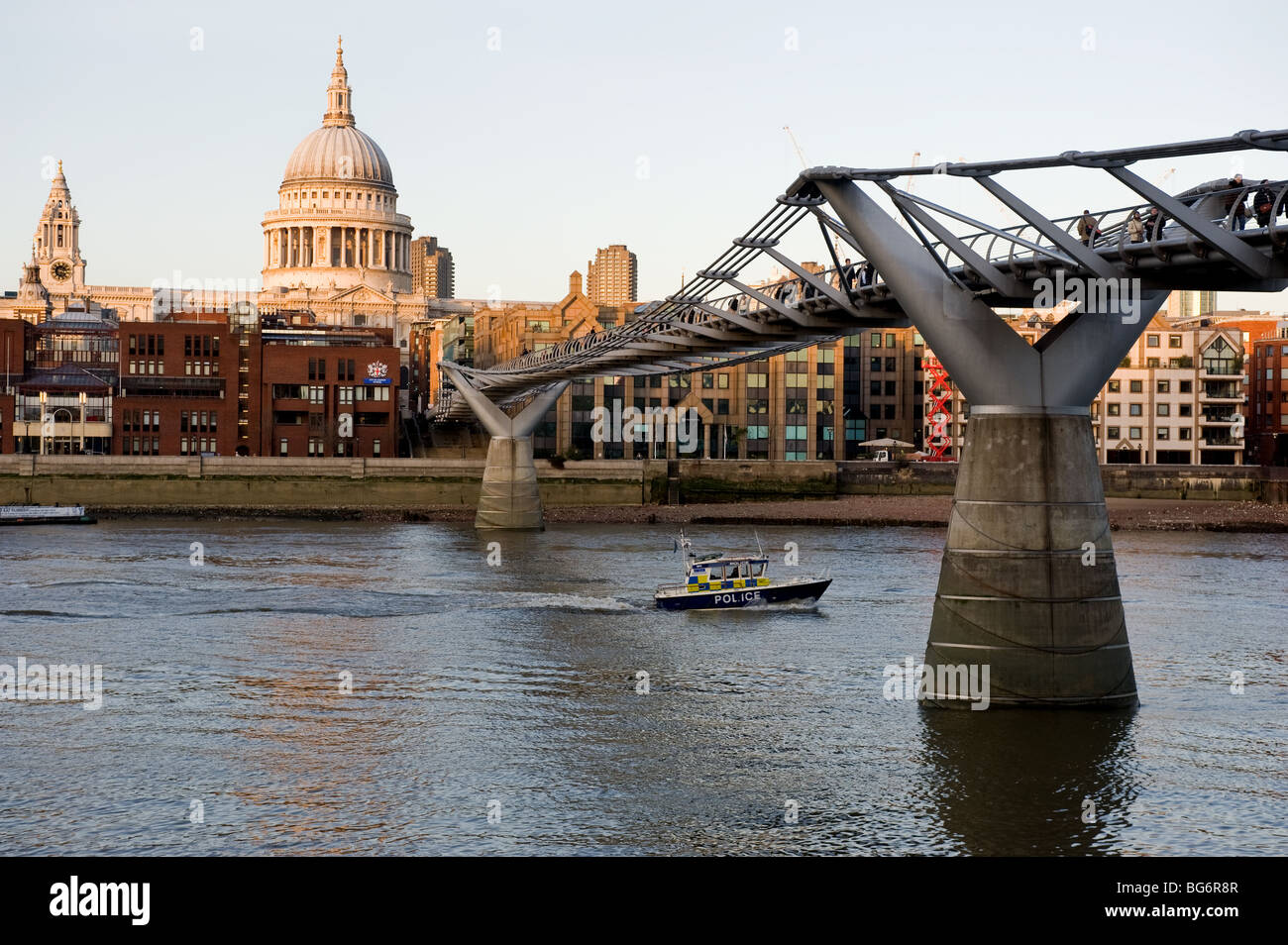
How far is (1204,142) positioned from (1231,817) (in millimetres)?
9413

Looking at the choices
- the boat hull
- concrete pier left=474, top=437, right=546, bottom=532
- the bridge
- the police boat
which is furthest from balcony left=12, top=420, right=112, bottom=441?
the bridge

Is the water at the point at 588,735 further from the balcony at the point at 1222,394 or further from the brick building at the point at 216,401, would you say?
the balcony at the point at 1222,394

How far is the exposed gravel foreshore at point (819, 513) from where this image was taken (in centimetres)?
8819

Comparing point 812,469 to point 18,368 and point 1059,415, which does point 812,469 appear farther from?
point 1059,415

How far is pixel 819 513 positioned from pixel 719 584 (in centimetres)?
4811

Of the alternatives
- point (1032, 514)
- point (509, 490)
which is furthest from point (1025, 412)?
point (509, 490)

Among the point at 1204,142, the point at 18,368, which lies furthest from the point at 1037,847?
the point at 18,368

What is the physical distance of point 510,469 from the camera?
87.9m

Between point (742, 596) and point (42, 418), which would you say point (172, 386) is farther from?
point (742, 596)

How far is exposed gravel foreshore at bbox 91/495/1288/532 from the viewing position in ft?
289

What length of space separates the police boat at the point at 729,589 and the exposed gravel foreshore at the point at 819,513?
130 ft

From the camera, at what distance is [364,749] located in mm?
27500

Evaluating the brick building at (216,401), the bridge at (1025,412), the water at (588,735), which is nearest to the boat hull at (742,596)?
the water at (588,735)

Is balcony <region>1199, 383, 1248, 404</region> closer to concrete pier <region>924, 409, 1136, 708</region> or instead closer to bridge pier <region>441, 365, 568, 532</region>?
bridge pier <region>441, 365, 568, 532</region>
